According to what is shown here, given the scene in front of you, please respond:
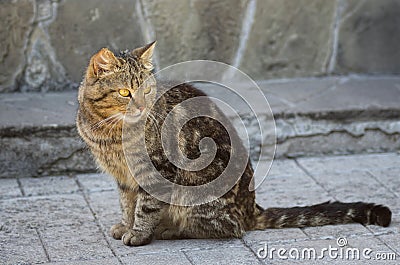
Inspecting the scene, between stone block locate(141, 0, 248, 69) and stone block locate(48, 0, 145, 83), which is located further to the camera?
stone block locate(141, 0, 248, 69)

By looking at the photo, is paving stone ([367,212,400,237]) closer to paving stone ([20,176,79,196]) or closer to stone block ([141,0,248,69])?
paving stone ([20,176,79,196])

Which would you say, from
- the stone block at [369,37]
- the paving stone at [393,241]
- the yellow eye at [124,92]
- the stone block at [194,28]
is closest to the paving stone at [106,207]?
the yellow eye at [124,92]

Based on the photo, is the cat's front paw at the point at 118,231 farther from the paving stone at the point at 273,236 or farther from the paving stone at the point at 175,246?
the paving stone at the point at 273,236

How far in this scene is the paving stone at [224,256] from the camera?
3625 millimetres

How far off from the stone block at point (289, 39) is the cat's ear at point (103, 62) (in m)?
2.06

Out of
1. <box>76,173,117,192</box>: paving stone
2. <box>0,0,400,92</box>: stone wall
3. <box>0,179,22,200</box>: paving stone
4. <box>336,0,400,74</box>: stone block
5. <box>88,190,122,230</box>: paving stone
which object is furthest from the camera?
<box>336,0,400,74</box>: stone block

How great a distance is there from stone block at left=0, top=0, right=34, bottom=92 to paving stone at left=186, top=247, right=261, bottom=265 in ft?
6.83

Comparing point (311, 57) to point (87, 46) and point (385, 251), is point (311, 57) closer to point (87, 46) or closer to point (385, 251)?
point (87, 46)

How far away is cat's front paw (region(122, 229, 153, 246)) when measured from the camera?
375 cm

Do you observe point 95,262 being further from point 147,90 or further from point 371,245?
point 371,245

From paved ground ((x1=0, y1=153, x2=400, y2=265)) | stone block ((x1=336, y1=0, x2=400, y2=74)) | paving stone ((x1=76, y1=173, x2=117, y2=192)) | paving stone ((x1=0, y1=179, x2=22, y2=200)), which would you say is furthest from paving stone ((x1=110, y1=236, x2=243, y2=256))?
stone block ((x1=336, y1=0, x2=400, y2=74))

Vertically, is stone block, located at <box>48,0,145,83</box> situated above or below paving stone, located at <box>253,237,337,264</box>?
above

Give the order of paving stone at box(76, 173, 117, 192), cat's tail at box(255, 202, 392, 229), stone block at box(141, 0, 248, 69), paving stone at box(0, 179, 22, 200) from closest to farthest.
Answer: cat's tail at box(255, 202, 392, 229) < paving stone at box(0, 179, 22, 200) < paving stone at box(76, 173, 117, 192) < stone block at box(141, 0, 248, 69)

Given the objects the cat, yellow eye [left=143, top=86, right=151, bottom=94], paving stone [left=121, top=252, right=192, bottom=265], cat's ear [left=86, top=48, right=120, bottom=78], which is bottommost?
paving stone [left=121, top=252, right=192, bottom=265]
